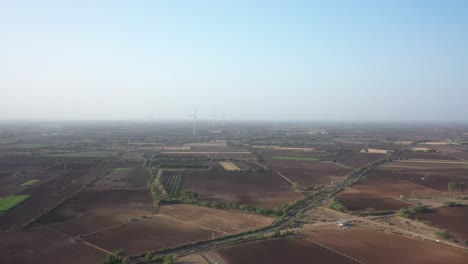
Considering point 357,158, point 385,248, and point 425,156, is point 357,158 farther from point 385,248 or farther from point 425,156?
point 385,248

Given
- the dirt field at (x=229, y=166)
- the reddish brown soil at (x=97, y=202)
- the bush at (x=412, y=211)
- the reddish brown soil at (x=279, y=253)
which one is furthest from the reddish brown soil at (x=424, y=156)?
the reddish brown soil at (x=279, y=253)

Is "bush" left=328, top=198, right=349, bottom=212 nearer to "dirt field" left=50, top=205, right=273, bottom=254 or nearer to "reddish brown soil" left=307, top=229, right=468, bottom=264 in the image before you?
"reddish brown soil" left=307, top=229, right=468, bottom=264

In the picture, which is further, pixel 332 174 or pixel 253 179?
pixel 332 174

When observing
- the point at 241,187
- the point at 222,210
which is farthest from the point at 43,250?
the point at 241,187

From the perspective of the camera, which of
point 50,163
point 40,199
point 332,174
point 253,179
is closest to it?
point 40,199

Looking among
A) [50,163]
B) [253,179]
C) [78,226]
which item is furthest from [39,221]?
[50,163]

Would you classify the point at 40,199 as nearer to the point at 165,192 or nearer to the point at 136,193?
the point at 136,193

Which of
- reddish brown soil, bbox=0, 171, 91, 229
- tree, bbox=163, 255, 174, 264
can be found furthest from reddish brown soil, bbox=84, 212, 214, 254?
reddish brown soil, bbox=0, 171, 91, 229
